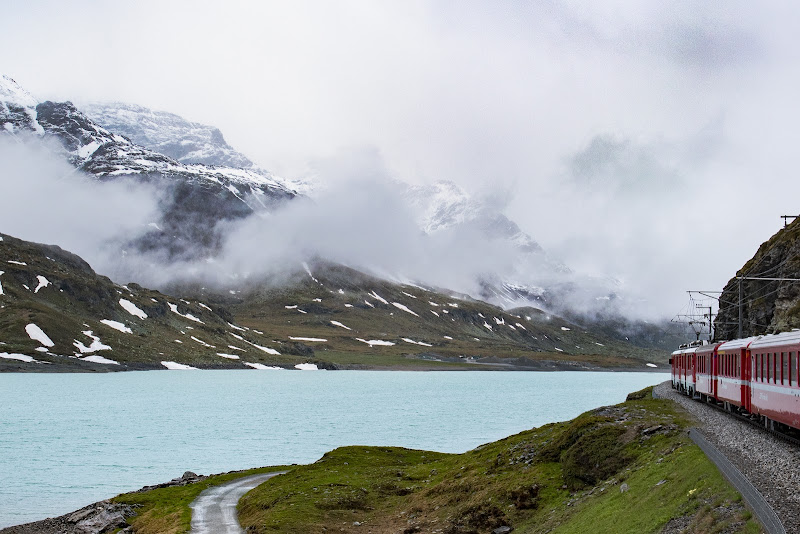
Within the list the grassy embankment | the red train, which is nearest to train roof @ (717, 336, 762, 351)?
the red train

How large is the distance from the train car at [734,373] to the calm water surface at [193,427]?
43366mm

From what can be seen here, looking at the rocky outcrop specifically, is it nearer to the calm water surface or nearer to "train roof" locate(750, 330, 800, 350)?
the calm water surface

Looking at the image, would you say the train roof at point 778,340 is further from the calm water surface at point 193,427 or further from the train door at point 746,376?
Answer: the calm water surface at point 193,427

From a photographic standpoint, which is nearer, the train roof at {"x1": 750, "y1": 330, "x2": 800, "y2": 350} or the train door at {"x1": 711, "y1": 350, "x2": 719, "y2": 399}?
the train roof at {"x1": 750, "y1": 330, "x2": 800, "y2": 350}

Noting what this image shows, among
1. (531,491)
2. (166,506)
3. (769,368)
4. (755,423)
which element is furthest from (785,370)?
(166,506)

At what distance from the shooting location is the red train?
3238 cm

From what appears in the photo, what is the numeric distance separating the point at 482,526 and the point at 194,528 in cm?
1567

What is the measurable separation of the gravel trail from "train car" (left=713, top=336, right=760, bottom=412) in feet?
6.63

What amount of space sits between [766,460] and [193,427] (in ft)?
331

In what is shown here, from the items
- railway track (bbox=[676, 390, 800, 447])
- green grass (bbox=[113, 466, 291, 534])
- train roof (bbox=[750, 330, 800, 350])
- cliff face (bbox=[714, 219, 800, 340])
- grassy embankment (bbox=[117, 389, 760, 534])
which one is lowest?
green grass (bbox=[113, 466, 291, 534])

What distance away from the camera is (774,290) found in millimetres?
107875

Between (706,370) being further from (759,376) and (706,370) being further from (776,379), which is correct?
(776,379)

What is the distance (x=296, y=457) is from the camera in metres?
86.7

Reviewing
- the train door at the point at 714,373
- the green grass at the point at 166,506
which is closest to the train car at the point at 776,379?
the train door at the point at 714,373
